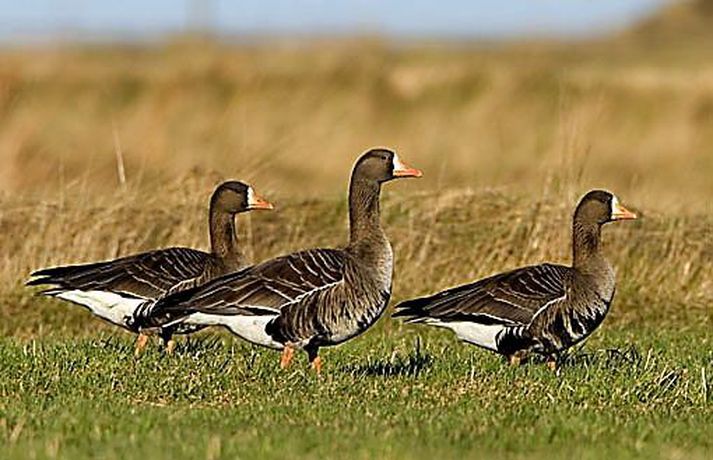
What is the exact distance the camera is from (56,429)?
25.0 feet

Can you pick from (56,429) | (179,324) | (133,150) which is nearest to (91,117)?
(133,150)

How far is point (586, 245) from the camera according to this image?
11266 mm

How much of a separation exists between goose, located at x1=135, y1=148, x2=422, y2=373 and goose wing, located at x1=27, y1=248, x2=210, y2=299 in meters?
0.70

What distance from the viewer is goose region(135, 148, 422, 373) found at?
33.1 feet

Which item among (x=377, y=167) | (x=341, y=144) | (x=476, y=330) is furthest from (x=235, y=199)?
(x=341, y=144)

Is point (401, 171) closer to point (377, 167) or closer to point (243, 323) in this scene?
point (377, 167)

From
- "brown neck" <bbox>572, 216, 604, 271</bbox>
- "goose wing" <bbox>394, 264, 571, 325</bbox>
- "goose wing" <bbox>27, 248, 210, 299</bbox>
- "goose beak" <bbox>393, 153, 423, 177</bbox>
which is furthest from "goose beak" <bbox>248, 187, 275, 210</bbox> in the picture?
"brown neck" <bbox>572, 216, 604, 271</bbox>

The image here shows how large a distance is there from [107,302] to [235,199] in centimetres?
151

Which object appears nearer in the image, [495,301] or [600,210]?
[495,301]

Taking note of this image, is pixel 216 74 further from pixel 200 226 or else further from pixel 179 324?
pixel 179 324

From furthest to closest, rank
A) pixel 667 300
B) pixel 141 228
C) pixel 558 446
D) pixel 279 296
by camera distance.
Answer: pixel 141 228
pixel 667 300
pixel 279 296
pixel 558 446

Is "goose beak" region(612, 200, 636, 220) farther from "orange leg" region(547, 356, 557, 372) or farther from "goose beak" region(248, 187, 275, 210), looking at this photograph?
"goose beak" region(248, 187, 275, 210)

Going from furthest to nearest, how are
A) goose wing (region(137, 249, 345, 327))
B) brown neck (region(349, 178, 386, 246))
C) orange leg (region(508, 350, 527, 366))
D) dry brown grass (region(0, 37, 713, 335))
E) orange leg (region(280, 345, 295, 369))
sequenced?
dry brown grass (region(0, 37, 713, 335)), brown neck (region(349, 178, 386, 246)), orange leg (region(508, 350, 527, 366)), orange leg (region(280, 345, 295, 369)), goose wing (region(137, 249, 345, 327))

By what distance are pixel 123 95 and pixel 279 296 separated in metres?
17.6
